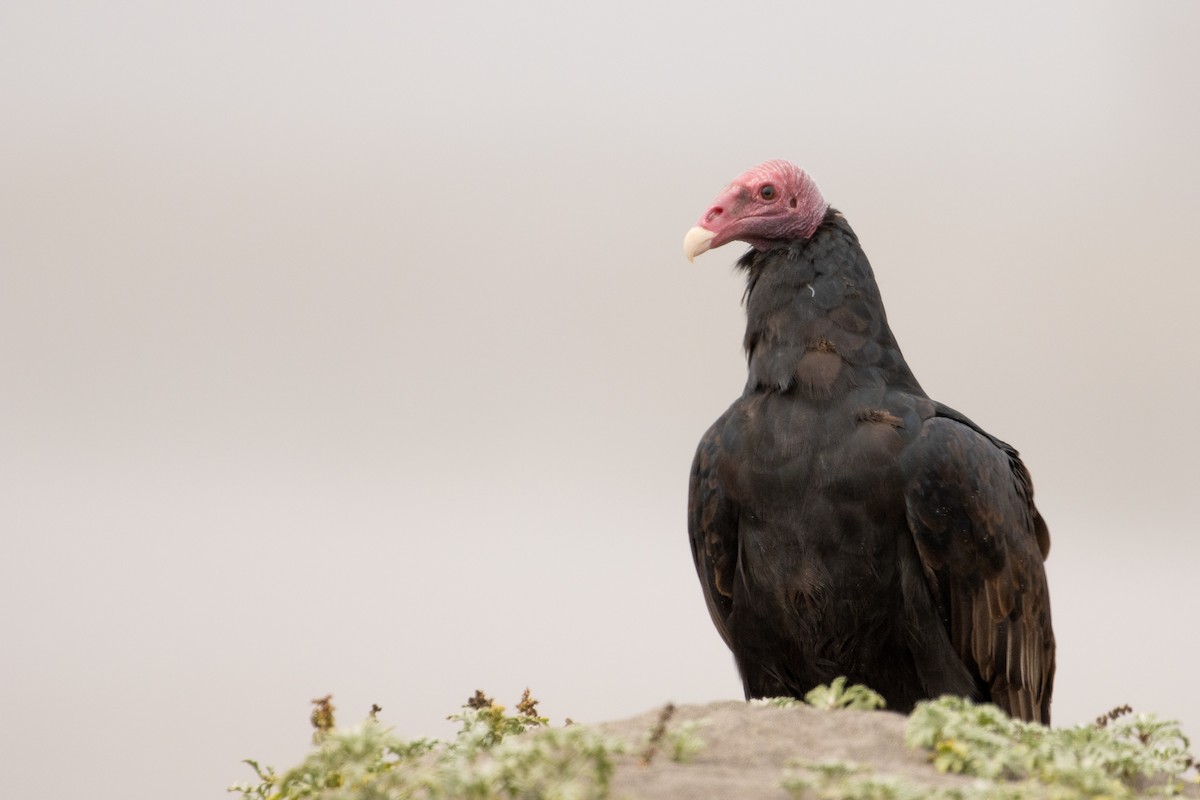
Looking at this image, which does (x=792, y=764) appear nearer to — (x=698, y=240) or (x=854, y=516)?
(x=854, y=516)

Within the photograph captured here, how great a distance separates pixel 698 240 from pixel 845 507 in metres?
1.17

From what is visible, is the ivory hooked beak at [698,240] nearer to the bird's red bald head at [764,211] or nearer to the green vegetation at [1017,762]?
the bird's red bald head at [764,211]

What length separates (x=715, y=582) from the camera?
5.02 m

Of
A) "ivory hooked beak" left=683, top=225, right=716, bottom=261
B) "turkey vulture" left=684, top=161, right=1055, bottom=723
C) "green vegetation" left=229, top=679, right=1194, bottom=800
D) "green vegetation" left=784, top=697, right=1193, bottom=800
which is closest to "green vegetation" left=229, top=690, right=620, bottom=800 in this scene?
"green vegetation" left=229, top=679, right=1194, bottom=800

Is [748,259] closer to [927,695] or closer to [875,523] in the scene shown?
[875,523]

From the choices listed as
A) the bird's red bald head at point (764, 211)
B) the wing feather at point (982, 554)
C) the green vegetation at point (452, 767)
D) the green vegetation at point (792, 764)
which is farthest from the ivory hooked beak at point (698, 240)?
the green vegetation at point (452, 767)

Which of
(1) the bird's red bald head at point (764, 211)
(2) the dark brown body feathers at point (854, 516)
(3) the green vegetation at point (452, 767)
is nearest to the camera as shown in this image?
(3) the green vegetation at point (452, 767)

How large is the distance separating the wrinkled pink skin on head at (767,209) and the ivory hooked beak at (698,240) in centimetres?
2

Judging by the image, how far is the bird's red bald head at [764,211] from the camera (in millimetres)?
4941

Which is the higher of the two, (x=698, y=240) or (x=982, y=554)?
(x=698, y=240)

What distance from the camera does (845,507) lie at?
4.49 metres

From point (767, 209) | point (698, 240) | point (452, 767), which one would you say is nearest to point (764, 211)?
point (767, 209)

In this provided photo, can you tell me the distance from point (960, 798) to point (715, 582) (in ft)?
8.46

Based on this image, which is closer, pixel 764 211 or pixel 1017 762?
pixel 1017 762
